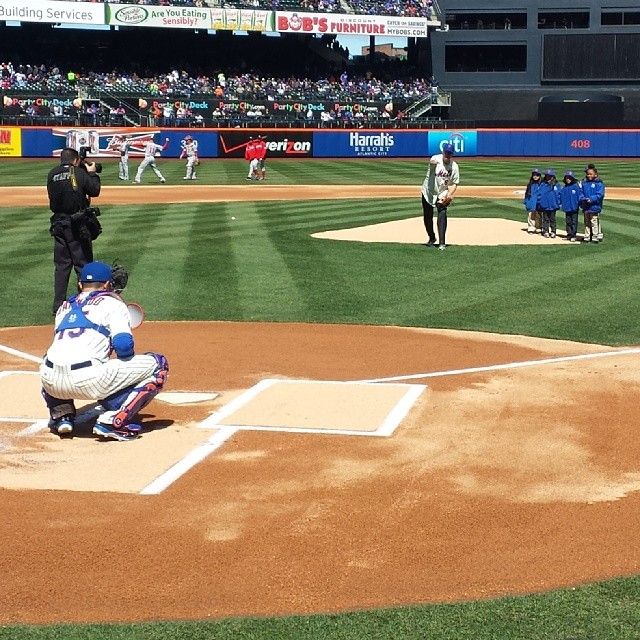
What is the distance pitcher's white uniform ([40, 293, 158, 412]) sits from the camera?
789 centimetres

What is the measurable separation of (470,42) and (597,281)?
184 ft

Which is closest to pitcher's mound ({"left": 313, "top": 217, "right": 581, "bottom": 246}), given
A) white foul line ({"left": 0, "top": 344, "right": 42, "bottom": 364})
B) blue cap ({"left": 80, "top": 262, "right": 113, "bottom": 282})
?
white foul line ({"left": 0, "top": 344, "right": 42, "bottom": 364})

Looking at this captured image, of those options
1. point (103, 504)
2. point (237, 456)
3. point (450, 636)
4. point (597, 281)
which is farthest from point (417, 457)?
point (597, 281)

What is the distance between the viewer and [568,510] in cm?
664

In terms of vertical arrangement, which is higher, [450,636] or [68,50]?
[68,50]

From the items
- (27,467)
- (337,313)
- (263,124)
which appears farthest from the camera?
(263,124)

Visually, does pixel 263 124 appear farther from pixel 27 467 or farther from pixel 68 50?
pixel 27 467

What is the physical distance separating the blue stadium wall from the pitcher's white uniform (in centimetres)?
4583

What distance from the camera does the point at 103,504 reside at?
669 cm

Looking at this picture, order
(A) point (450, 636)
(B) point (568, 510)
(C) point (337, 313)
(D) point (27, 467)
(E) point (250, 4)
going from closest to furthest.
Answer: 1. (A) point (450, 636)
2. (B) point (568, 510)
3. (D) point (27, 467)
4. (C) point (337, 313)
5. (E) point (250, 4)

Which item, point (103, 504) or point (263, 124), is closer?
point (103, 504)

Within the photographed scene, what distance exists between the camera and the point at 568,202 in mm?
21203

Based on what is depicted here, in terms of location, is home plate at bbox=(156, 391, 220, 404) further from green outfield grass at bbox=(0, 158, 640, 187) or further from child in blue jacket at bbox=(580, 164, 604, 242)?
green outfield grass at bbox=(0, 158, 640, 187)

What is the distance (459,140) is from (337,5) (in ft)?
56.7
